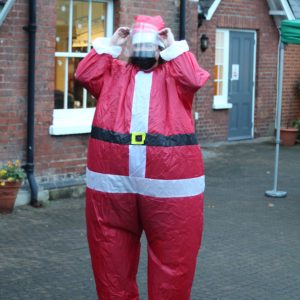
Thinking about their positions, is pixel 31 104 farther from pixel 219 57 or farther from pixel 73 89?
pixel 219 57

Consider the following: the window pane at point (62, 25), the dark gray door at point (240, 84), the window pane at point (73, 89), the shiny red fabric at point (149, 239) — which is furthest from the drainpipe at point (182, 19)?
the shiny red fabric at point (149, 239)

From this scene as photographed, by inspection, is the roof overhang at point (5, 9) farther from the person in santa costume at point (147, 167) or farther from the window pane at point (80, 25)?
the person in santa costume at point (147, 167)

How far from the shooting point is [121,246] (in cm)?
434

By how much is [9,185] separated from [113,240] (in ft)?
14.8

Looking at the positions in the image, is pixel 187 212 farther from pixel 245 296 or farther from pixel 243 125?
pixel 243 125

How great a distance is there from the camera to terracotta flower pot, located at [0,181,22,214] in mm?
8568

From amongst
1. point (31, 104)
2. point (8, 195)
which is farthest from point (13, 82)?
point (8, 195)

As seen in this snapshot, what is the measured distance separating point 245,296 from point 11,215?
3.64m

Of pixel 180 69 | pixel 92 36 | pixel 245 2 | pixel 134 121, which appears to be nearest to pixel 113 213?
pixel 134 121

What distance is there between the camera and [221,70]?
52.2 feet

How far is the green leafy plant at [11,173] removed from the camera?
28.2ft

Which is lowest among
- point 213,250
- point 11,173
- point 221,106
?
point 213,250

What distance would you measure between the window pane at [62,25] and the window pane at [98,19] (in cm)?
49

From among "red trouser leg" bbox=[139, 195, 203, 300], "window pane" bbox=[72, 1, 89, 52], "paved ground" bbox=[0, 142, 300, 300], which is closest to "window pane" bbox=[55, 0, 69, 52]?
"window pane" bbox=[72, 1, 89, 52]
